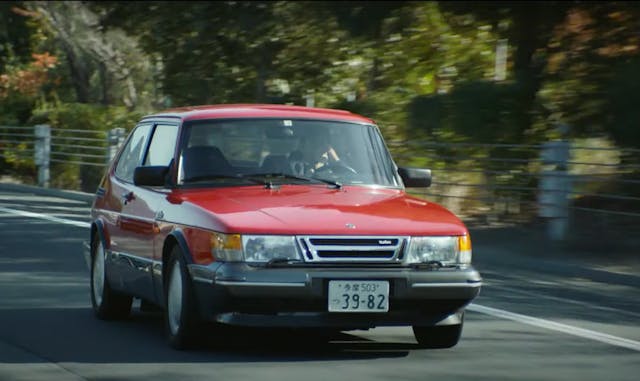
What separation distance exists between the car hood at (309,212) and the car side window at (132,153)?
4.45 feet

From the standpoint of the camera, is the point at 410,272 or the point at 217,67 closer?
the point at 410,272

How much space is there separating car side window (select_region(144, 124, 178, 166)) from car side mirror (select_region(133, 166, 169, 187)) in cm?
34

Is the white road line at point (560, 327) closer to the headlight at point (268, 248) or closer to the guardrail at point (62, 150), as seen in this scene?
the headlight at point (268, 248)

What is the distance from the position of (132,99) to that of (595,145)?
2412cm

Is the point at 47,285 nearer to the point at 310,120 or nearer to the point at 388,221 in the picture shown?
the point at 310,120

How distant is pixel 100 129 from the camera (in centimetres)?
3359

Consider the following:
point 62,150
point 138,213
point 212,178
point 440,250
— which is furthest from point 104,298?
point 62,150

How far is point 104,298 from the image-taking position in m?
11.6

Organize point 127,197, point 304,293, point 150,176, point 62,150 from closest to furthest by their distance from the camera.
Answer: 1. point 304,293
2. point 150,176
3. point 127,197
4. point 62,150

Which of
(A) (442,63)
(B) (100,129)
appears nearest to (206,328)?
(A) (442,63)

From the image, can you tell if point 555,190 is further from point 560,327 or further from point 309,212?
point 309,212

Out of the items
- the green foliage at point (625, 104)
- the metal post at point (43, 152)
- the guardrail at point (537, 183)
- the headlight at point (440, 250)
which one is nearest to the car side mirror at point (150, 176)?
the headlight at point (440, 250)

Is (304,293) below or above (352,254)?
below

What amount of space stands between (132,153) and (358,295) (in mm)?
3205
